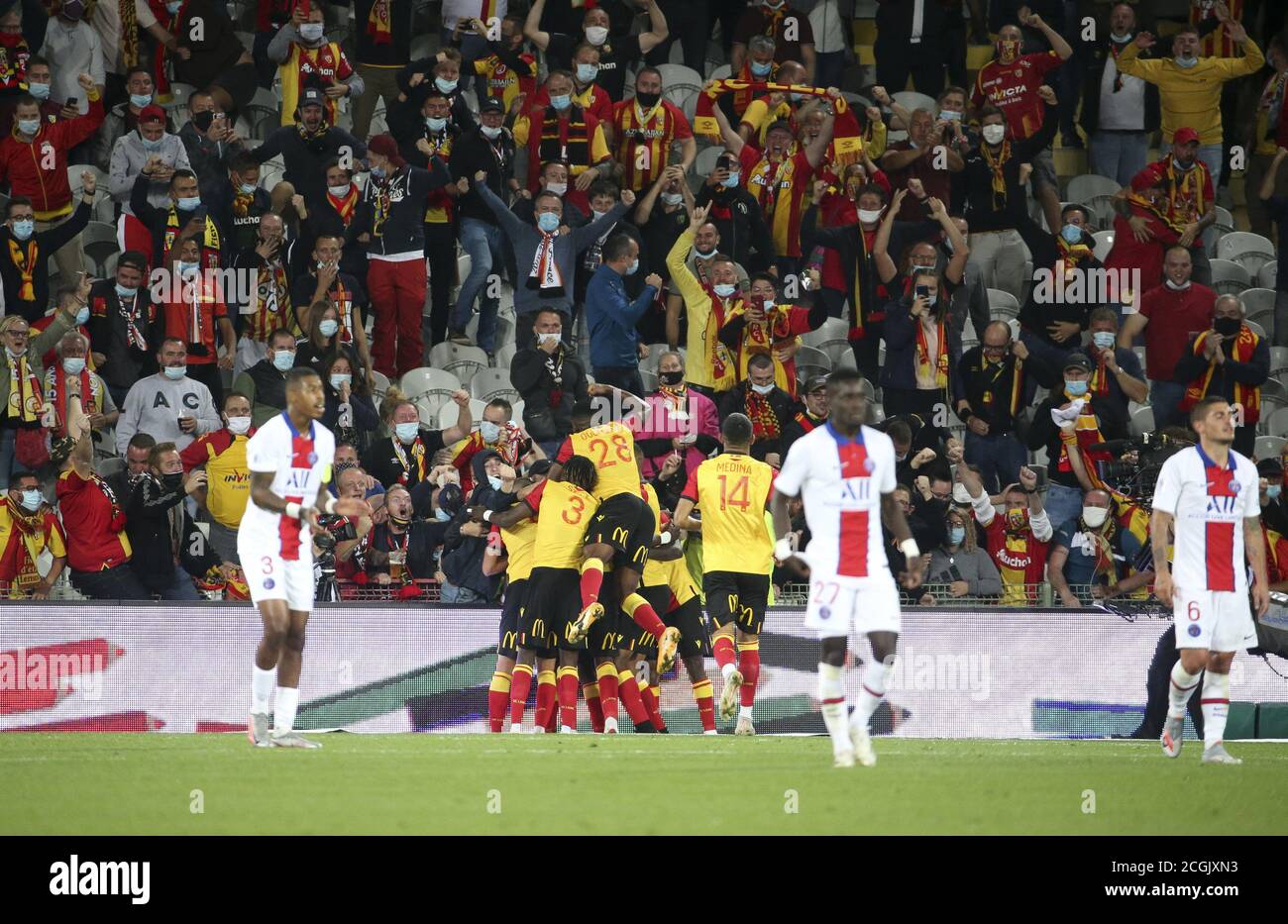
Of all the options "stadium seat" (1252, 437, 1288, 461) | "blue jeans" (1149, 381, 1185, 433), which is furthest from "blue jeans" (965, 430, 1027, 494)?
"stadium seat" (1252, 437, 1288, 461)

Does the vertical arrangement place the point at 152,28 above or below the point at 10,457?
above

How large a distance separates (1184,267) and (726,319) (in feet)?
16.4

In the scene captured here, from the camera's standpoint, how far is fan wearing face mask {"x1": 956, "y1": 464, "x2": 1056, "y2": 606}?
1736 centimetres

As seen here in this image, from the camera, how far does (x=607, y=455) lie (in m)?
14.7

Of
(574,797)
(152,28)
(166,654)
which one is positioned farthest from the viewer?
(152,28)

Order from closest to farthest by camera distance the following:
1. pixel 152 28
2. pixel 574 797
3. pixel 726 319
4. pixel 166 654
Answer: pixel 574 797
pixel 166 654
pixel 726 319
pixel 152 28

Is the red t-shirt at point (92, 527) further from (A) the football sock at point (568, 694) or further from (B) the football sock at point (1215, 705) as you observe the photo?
(B) the football sock at point (1215, 705)

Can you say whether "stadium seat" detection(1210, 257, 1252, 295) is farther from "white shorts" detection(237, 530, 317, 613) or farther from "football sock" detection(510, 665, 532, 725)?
"white shorts" detection(237, 530, 317, 613)

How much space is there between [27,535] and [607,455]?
18.2ft

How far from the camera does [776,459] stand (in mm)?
17312

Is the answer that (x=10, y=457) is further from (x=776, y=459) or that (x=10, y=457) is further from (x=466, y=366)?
(x=776, y=459)

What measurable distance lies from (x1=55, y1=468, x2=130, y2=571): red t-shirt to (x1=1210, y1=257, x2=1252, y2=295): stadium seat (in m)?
12.4

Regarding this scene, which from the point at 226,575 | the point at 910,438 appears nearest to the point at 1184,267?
the point at 910,438

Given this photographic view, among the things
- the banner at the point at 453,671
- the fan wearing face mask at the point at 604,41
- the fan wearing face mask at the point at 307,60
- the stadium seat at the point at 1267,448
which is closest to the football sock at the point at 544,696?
the banner at the point at 453,671
